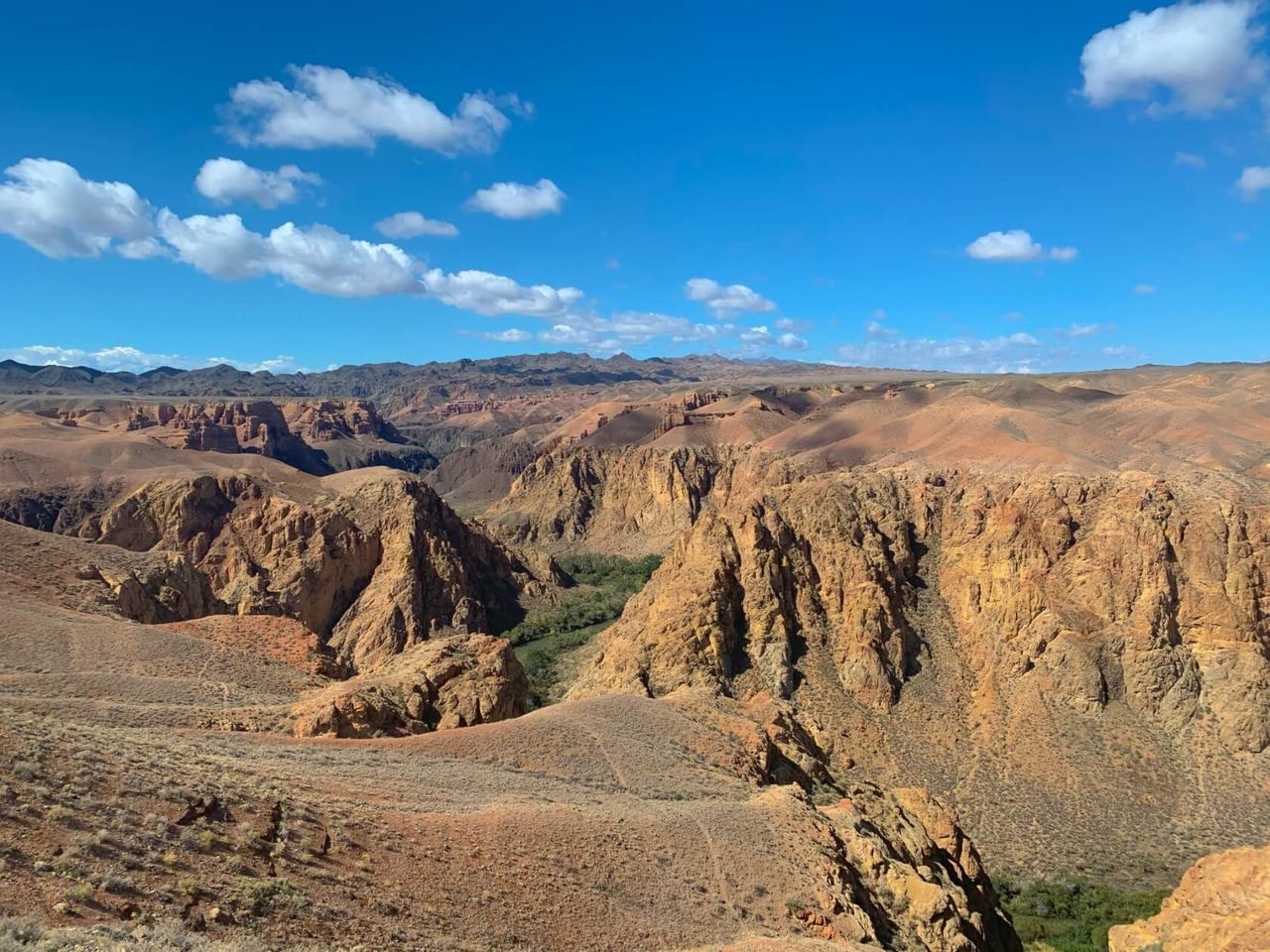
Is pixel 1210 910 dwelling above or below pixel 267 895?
below

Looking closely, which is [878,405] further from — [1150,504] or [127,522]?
[127,522]

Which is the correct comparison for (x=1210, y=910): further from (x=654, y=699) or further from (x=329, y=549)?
(x=329, y=549)

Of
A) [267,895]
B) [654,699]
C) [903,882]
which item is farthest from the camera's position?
[654,699]

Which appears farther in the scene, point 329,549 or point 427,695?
point 329,549

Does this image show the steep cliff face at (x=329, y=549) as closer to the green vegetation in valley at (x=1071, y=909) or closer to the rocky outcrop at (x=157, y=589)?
the rocky outcrop at (x=157, y=589)

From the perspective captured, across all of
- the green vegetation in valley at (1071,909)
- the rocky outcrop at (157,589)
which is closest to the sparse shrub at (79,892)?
the rocky outcrop at (157,589)

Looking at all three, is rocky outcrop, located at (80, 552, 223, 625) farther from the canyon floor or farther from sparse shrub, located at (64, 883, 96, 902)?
sparse shrub, located at (64, 883, 96, 902)

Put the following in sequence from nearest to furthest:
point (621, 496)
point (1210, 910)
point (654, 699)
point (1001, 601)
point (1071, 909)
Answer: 1. point (1210, 910)
2. point (654, 699)
3. point (1071, 909)
4. point (1001, 601)
5. point (621, 496)

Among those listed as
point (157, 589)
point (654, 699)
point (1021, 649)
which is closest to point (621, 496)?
point (1021, 649)
